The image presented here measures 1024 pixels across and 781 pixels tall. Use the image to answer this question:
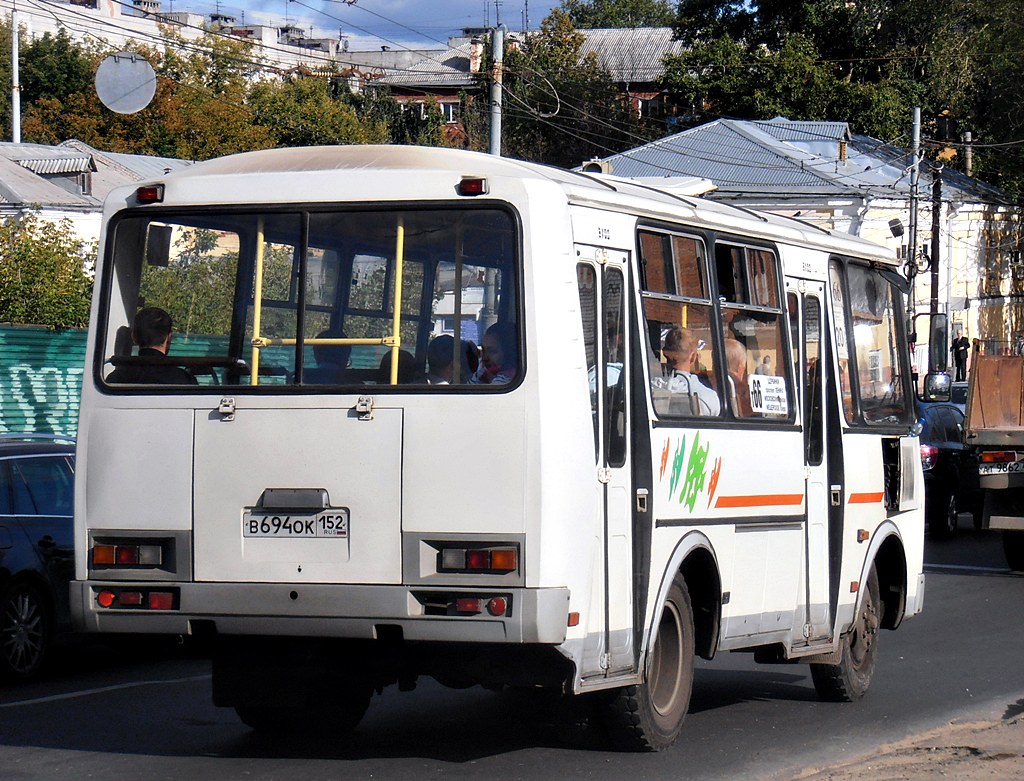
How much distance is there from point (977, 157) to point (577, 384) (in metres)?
57.9

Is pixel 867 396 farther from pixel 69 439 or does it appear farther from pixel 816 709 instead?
pixel 69 439

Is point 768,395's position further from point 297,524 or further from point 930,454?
point 930,454

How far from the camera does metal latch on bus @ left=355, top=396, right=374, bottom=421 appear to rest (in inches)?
266

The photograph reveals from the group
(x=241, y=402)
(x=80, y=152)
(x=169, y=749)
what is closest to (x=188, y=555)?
(x=241, y=402)

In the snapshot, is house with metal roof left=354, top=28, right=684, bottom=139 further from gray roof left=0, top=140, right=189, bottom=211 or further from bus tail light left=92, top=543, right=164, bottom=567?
bus tail light left=92, top=543, right=164, bottom=567

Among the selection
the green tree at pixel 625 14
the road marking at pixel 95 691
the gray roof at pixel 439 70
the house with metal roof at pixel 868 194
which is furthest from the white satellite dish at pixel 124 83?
the green tree at pixel 625 14

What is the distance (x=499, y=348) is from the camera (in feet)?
22.2

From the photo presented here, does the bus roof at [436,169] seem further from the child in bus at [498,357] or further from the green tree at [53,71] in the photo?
the green tree at [53,71]

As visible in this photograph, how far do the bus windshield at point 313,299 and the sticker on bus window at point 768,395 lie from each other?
212 centimetres

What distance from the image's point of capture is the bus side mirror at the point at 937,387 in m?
10.6

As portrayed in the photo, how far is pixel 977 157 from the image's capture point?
6131 cm

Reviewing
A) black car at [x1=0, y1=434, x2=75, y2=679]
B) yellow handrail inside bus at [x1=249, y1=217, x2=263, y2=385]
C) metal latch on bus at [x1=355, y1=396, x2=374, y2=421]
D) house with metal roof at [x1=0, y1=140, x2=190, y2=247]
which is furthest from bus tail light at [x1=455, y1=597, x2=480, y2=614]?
house with metal roof at [x1=0, y1=140, x2=190, y2=247]

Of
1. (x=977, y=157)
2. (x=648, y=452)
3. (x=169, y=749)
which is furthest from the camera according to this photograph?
(x=977, y=157)

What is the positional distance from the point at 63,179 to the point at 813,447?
46.5 metres
